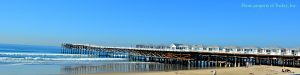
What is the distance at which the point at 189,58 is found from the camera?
4788 centimetres

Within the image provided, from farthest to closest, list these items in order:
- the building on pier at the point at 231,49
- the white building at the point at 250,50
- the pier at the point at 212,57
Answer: the building on pier at the point at 231,49 < the white building at the point at 250,50 < the pier at the point at 212,57

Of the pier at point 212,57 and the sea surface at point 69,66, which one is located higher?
the pier at point 212,57

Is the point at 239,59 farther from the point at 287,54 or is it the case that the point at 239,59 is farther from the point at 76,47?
the point at 76,47

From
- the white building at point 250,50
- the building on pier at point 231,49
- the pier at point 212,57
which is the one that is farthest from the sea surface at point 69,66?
the white building at point 250,50

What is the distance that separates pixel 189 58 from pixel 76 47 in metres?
31.3

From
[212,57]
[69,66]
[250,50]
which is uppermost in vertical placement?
[250,50]

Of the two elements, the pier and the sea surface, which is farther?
the pier

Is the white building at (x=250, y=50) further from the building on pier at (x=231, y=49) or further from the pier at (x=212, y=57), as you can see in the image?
the building on pier at (x=231, y=49)

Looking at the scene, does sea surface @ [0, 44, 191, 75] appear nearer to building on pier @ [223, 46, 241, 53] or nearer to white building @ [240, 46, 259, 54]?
building on pier @ [223, 46, 241, 53]

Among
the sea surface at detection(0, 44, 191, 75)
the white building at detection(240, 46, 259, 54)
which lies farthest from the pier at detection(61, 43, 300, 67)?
the sea surface at detection(0, 44, 191, 75)

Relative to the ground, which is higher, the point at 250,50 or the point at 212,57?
the point at 250,50

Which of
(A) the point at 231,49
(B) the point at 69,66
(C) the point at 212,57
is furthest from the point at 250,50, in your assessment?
(B) the point at 69,66

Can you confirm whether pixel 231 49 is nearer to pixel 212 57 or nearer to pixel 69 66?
pixel 212 57

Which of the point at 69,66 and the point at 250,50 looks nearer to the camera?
the point at 69,66
